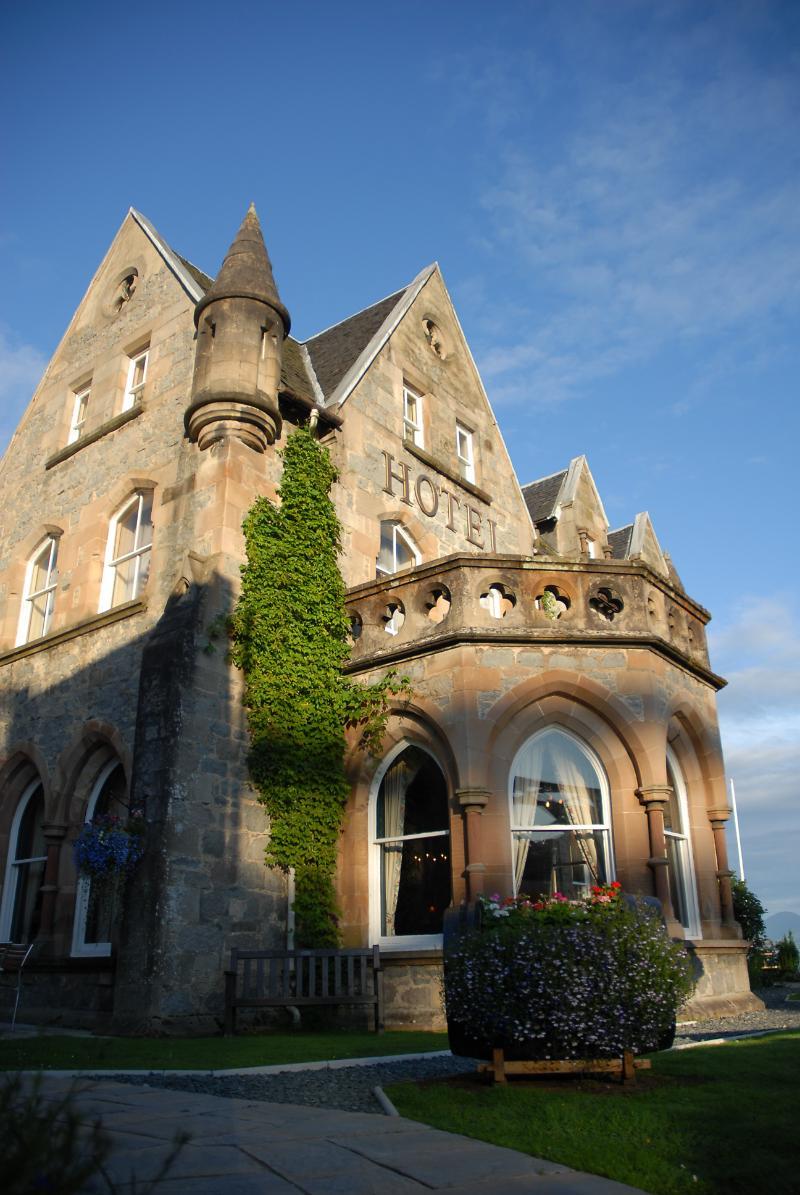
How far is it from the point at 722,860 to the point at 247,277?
10.5m

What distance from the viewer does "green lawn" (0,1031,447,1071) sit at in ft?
25.5

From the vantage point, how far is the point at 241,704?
41.2ft

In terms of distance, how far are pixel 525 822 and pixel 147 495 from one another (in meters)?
7.89

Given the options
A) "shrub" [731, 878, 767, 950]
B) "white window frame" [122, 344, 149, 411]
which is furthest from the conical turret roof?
"shrub" [731, 878, 767, 950]

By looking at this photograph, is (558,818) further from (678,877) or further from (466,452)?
(466,452)

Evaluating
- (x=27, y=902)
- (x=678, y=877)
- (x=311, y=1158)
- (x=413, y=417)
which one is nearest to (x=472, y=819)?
(x=678, y=877)

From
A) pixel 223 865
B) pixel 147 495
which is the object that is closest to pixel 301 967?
pixel 223 865

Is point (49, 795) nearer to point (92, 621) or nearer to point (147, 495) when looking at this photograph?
point (92, 621)

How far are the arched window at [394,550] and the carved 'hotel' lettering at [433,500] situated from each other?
51cm

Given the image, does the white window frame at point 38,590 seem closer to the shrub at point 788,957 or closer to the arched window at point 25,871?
the arched window at point 25,871

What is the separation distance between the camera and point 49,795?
14445mm

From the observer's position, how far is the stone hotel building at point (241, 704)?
442 inches

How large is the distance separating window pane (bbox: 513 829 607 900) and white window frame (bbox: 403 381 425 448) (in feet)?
26.5

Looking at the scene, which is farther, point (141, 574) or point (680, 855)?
point (141, 574)
